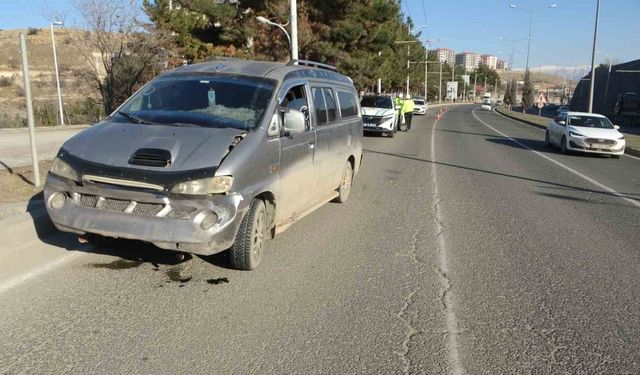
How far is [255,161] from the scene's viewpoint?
5.12 meters

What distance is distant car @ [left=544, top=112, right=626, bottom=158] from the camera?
17.5 metres

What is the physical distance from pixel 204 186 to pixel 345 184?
4.34m

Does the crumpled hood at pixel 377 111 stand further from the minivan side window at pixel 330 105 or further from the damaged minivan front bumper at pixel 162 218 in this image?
the damaged minivan front bumper at pixel 162 218

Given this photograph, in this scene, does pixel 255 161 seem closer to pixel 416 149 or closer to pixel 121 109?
pixel 121 109

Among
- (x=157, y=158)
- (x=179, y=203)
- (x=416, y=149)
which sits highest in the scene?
(x=157, y=158)

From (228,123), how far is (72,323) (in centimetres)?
232

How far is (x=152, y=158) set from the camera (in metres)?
4.78

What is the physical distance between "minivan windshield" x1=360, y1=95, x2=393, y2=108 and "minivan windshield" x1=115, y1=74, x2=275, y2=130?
1835 cm

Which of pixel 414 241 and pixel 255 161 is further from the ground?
pixel 255 161

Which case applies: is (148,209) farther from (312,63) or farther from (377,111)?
(377,111)

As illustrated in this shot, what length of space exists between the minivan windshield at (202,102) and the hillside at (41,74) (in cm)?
2483

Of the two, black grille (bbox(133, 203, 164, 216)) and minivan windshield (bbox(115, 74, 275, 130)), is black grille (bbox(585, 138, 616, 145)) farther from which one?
black grille (bbox(133, 203, 164, 216))

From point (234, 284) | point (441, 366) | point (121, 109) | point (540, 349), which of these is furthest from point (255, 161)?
point (540, 349)

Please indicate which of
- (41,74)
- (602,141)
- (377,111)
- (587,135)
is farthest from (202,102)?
(41,74)
